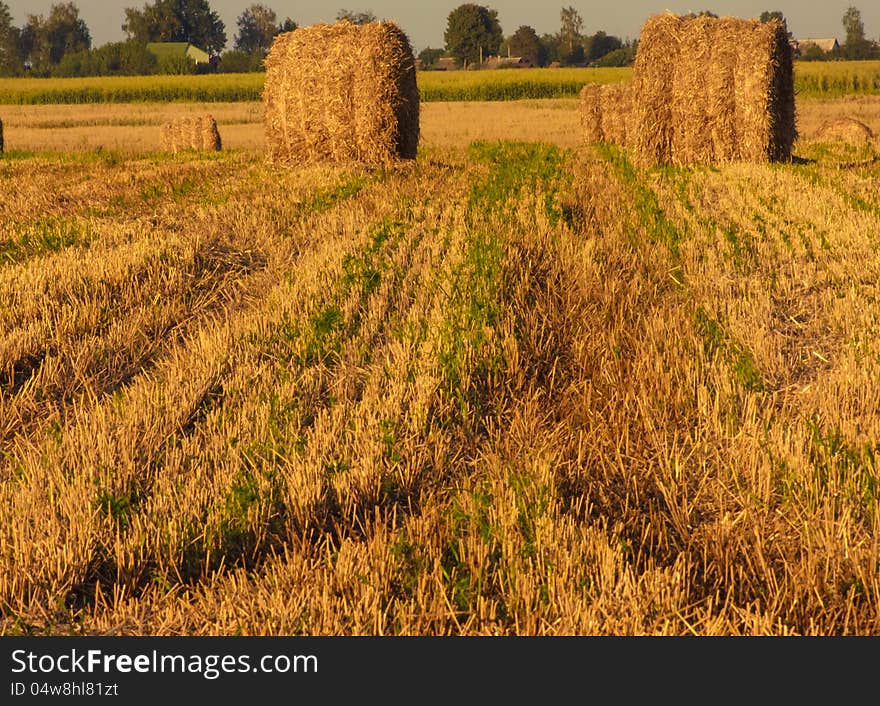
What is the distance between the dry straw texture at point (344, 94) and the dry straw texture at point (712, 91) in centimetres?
419

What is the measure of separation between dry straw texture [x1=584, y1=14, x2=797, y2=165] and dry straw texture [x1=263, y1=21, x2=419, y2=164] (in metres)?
4.19

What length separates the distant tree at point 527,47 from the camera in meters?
120

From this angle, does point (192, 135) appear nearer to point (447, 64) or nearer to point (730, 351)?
point (730, 351)

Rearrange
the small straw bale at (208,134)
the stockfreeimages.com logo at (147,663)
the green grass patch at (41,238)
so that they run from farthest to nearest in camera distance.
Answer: the small straw bale at (208,134) → the green grass patch at (41,238) → the stockfreeimages.com logo at (147,663)

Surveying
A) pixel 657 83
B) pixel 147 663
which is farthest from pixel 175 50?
pixel 147 663

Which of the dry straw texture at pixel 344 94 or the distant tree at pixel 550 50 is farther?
the distant tree at pixel 550 50

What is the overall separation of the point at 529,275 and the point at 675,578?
4.41m

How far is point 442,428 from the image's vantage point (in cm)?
431

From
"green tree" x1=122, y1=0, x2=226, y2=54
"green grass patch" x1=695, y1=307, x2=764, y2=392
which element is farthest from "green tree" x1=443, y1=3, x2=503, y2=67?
"green grass patch" x1=695, y1=307, x2=764, y2=392

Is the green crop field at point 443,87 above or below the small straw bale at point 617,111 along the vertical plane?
above

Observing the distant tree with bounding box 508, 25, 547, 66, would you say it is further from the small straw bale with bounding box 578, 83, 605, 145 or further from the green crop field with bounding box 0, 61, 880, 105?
the small straw bale with bounding box 578, 83, 605, 145

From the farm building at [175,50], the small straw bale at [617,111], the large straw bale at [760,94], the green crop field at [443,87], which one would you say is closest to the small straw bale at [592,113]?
the small straw bale at [617,111]

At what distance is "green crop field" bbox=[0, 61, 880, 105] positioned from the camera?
54109 millimetres

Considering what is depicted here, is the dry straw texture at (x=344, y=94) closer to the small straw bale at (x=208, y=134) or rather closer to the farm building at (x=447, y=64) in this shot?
the small straw bale at (x=208, y=134)
